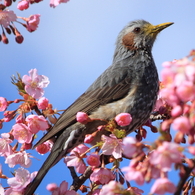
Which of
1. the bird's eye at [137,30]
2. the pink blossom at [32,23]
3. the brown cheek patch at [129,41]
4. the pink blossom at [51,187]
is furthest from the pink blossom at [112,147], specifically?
the bird's eye at [137,30]

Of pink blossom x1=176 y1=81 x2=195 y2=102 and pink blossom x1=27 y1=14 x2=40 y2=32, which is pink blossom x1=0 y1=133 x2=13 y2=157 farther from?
pink blossom x1=176 y1=81 x2=195 y2=102

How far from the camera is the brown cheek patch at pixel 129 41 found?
5523 mm

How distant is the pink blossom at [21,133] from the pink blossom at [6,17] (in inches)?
39.8

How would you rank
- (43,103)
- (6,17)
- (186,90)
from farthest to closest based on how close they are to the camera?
(43,103) → (6,17) → (186,90)

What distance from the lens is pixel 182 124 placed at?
1.79 m

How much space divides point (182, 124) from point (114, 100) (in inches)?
109

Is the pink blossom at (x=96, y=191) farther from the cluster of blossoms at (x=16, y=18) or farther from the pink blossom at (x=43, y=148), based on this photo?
the cluster of blossoms at (x=16, y=18)

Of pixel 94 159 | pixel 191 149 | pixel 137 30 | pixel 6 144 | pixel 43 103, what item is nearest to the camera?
pixel 191 149

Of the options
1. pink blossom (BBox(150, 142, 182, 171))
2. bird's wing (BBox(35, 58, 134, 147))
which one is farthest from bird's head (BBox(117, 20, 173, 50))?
pink blossom (BBox(150, 142, 182, 171))

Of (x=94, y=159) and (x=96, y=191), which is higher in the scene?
(x=94, y=159)

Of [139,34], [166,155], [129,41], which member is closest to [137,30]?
[139,34]

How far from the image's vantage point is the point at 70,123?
4.18 m

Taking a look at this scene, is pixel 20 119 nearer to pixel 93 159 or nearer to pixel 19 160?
pixel 19 160

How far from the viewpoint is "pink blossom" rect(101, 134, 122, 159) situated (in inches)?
135
